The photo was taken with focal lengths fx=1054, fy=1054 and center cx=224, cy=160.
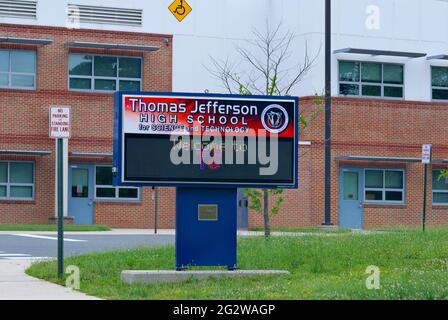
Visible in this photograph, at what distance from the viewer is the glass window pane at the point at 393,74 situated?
146 ft

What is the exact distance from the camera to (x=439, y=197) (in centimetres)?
4550

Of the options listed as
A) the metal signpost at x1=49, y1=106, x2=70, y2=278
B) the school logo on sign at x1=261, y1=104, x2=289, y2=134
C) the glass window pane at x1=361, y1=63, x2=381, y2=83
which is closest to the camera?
the metal signpost at x1=49, y1=106, x2=70, y2=278

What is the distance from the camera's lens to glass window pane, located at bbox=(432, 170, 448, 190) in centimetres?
4519

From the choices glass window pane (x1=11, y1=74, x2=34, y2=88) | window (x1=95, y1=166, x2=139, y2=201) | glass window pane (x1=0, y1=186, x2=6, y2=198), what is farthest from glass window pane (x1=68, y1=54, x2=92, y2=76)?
glass window pane (x1=0, y1=186, x2=6, y2=198)

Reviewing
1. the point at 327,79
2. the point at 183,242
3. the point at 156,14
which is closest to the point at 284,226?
the point at 327,79

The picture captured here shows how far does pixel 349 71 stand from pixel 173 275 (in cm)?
2842

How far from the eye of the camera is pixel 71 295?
48.6 feet

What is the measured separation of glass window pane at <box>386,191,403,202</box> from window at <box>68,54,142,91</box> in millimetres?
11481

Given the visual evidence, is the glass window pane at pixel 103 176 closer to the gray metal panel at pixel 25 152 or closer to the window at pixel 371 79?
the gray metal panel at pixel 25 152

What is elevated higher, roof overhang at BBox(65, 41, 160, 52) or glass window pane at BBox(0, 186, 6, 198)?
roof overhang at BBox(65, 41, 160, 52)

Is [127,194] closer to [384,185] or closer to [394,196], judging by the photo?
[384,185]

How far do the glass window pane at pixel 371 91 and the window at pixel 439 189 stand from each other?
420 cm

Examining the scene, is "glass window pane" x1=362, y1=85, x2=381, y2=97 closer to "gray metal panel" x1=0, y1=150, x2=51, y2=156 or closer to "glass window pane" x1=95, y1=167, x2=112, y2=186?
"glass window pane" x1=95, y1=167, x2=112, y2=186

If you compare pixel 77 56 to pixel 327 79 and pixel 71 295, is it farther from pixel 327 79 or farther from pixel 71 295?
pixel 71 295
